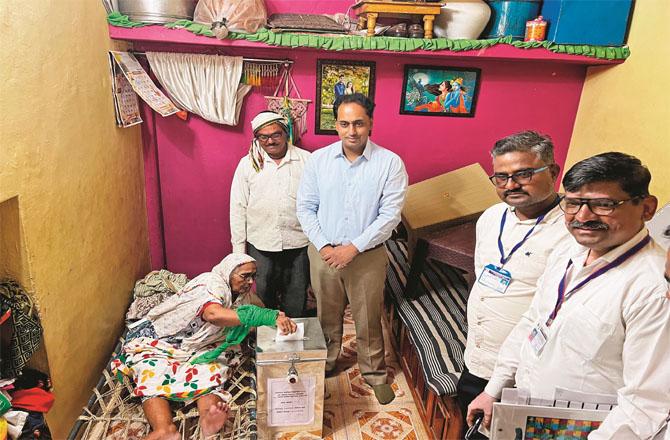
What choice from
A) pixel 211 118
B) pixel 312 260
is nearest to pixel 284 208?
pixel 312 260

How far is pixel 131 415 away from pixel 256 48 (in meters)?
2.22

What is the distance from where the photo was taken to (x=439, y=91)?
3.08 metres

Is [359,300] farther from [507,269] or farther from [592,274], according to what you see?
[592,274]

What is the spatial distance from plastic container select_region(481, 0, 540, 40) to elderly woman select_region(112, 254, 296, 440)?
204 centimetres

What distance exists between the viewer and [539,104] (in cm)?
316

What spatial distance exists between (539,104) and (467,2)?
93cm

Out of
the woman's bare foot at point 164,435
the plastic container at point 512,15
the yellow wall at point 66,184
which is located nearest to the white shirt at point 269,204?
the yellow wall at point 66,184

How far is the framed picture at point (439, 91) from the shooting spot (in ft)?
9.93

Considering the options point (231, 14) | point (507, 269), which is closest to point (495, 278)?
point (507, 269)

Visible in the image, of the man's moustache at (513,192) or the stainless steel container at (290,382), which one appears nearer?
the man's moustache at (513,192)

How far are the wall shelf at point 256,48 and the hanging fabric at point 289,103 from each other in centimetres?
20

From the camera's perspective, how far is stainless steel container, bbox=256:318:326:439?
210cm

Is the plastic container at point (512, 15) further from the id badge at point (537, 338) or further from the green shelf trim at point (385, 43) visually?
the id badge at point (537, 338)

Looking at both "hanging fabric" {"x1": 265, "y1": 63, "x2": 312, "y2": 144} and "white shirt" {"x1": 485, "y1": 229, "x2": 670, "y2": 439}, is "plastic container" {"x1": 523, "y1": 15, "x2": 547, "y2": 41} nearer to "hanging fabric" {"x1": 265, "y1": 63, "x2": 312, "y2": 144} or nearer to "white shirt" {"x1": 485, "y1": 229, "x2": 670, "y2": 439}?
"hanging fabric" {"x1": 265, "y1": 63, "x2": 312, "y2": 144}
